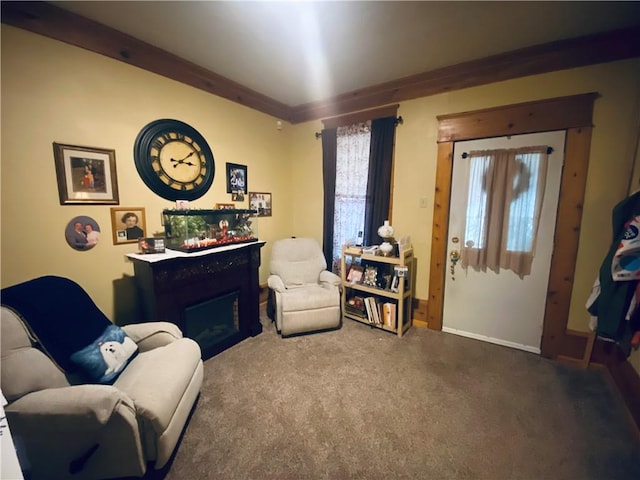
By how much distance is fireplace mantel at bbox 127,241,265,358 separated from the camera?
6.59ft

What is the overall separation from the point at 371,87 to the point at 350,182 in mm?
1057

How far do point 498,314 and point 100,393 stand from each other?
10.0ft

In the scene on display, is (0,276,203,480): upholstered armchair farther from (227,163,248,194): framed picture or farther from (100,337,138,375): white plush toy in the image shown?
(227,163,248,194): framed picture

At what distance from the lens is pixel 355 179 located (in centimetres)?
324

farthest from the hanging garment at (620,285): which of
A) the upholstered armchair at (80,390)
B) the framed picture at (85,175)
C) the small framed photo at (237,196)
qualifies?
the framed picture at (85,175)

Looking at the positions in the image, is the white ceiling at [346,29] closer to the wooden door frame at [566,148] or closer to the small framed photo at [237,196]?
the wooden door frame at [566,148]

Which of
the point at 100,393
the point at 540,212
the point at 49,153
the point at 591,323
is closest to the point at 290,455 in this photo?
the point at 100,393

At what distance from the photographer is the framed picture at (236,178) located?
2984 millimetres

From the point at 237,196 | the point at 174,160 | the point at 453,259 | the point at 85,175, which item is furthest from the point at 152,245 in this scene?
the point at 453,259

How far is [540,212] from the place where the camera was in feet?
7.56

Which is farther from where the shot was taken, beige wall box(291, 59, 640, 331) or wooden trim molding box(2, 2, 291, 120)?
beige wall box(291, 59, 640, 331)

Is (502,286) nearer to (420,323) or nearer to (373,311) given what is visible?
(420,323)

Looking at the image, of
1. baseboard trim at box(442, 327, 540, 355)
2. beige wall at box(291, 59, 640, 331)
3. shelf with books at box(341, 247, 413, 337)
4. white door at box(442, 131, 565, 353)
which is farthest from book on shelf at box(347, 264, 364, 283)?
baseboard trim at box(442, 327, 540, 355)

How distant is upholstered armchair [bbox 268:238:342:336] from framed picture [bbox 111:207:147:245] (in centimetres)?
131
